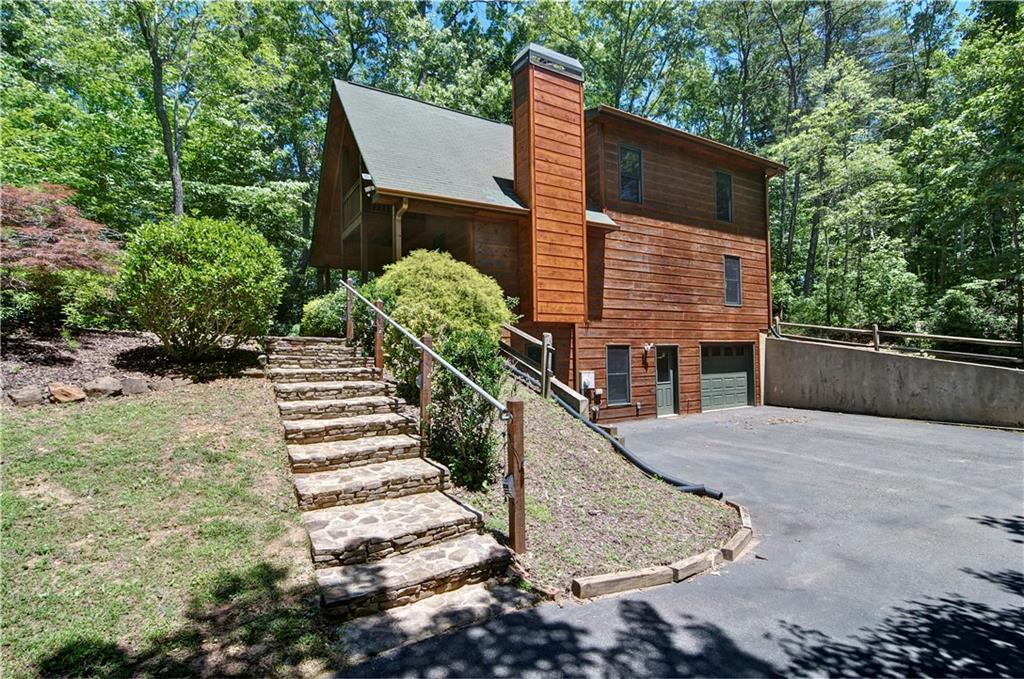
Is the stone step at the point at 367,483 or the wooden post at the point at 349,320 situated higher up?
the wooden post at the point at 349,320

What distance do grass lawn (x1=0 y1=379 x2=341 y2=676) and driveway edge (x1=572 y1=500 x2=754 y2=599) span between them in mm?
1963

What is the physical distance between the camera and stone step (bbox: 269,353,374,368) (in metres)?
7.34

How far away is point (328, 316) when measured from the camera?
938cm

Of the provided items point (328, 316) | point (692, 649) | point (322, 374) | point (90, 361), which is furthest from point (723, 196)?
point (90, 361)

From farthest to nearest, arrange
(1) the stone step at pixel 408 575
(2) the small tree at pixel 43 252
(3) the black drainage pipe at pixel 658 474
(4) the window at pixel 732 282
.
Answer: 1. (4) the window at pixel 732 282
2. (2) the small tree at pixel 43 252
3. (3) the black drainage pipe at pixel 658 474
4. (1) the stone step at pixel 408 575

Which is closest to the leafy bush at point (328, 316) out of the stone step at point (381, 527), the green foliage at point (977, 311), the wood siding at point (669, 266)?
the wood siding at point (669, 266)

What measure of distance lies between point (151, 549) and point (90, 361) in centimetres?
500

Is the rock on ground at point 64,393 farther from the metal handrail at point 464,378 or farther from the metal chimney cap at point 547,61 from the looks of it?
the metal chimney cap at point 547,61

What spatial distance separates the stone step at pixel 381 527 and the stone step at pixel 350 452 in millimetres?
654

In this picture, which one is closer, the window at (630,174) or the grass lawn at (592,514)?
the grass lawn at (592,514)

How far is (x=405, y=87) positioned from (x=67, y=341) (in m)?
18.0

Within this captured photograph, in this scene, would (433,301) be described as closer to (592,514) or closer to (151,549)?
(592,514)

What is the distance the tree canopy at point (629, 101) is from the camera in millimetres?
13062

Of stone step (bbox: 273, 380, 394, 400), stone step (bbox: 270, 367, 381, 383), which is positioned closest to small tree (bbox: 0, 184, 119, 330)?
stone step (bbox: 270, 367, 381, 383)
